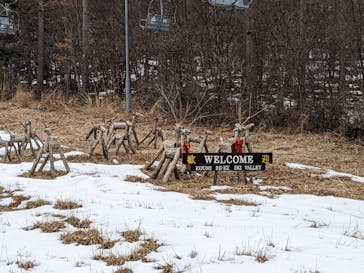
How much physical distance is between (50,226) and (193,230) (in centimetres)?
138

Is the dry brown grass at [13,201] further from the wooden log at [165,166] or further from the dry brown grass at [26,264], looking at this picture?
the wooden log at [165,166]

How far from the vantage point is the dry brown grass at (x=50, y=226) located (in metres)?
4.73

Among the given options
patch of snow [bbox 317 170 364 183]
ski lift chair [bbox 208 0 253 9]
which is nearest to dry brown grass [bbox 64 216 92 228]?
ski lift chair [bbox 208 0 253 9]

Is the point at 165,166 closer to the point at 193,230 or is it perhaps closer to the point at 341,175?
the point at 341,175

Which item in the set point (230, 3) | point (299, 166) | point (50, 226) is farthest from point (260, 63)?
point (50, 226)

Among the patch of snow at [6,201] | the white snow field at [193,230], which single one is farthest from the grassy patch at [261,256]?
the patch of snow at [6,201]

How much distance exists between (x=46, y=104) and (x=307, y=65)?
958cm

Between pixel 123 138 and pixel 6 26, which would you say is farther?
pixel 6 26

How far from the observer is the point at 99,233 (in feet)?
14.9

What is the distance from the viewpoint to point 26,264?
3756 millimetres

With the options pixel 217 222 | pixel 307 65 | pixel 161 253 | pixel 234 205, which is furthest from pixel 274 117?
pixel 161 253

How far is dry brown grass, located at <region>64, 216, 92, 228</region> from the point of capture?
4.85m

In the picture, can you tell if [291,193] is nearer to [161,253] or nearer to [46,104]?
[161,253]

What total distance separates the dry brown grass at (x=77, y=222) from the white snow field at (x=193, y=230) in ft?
0.25
